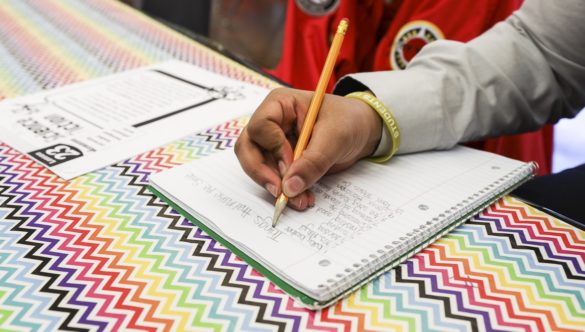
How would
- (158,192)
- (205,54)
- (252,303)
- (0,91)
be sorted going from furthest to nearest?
(205,54) → (0,91) → (158,192) → (252,303)

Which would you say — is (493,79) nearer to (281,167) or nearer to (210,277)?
(281,167)

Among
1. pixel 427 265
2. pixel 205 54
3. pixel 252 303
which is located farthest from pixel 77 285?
pixel 205 54

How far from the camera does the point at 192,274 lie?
1.32ft

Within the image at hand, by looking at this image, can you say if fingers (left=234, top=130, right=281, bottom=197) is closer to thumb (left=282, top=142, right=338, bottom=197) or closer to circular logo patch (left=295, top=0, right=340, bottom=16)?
thumb (left=282, top=142, right=338, bottom=197)

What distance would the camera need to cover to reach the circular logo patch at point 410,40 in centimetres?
98

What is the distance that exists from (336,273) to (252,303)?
7 centimetres

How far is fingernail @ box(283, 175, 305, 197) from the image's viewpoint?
45 cm

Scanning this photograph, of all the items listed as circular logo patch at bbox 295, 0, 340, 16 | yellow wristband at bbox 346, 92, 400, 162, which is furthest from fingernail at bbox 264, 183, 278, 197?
circular logo patch at bbox 295, 0, 340, 16

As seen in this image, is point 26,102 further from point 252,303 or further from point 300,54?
point 300,54

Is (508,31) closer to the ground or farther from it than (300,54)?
farther from it

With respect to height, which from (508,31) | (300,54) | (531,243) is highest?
(508,31)

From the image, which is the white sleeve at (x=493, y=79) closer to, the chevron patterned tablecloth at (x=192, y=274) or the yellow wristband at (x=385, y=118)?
the yellow wristband at (x=385, y=118)

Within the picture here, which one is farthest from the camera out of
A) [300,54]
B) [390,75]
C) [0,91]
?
[300,54]

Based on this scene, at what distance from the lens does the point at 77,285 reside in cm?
39
